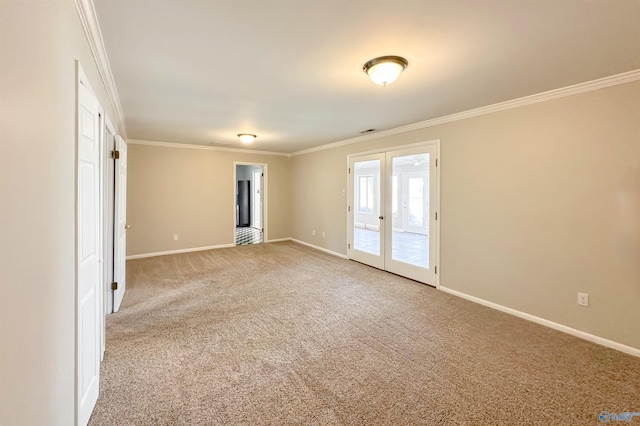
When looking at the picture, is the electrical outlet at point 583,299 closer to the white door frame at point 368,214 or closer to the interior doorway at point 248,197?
the white door frame at point 368,214

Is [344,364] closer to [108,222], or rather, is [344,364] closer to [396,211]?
[108,222]

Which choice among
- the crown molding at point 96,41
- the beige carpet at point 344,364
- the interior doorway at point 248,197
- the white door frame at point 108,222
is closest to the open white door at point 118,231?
the white door frame at point 108,222

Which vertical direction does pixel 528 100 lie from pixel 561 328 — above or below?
above

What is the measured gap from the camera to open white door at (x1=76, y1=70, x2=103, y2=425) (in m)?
1.63

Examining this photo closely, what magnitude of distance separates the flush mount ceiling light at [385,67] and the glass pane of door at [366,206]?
2779 millimetres

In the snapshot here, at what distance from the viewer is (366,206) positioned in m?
5.45

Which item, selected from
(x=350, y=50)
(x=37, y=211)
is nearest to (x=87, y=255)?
(x=37, y=211)

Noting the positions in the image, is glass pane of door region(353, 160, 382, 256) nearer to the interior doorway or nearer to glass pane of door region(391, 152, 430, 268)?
glass pane of door region(391, 152, 430, 268)

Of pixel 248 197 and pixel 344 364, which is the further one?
pixel 248 197

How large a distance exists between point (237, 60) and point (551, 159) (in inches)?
126

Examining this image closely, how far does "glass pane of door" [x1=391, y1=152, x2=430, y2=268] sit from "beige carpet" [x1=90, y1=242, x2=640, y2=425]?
2.60 ft

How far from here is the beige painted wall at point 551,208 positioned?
261cm

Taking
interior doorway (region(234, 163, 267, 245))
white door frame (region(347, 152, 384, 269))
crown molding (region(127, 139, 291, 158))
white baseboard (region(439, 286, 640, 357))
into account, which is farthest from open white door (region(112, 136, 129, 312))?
interior doorway (region(234, 163, 267, 245))

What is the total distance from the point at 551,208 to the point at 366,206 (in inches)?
112
